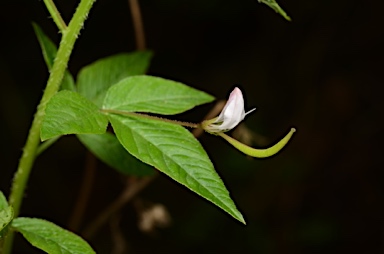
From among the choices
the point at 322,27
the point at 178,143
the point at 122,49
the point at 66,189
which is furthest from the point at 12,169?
the point at 178,143

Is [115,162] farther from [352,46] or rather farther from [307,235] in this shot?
[352,46]

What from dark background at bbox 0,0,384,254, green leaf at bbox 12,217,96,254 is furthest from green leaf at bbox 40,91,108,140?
dark background at bbox 0,0,384,254

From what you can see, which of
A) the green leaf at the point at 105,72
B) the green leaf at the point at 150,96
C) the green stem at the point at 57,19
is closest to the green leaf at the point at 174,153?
the green leaf at the point at 150,96

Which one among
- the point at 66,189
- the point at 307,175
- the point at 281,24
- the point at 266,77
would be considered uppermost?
the point at 281,24

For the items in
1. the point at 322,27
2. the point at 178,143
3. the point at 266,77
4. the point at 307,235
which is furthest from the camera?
the point at 266,77

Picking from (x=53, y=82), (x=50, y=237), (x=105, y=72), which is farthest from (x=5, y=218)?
(x=105, y=72)

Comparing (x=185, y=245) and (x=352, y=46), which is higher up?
(x=352, y=46)
